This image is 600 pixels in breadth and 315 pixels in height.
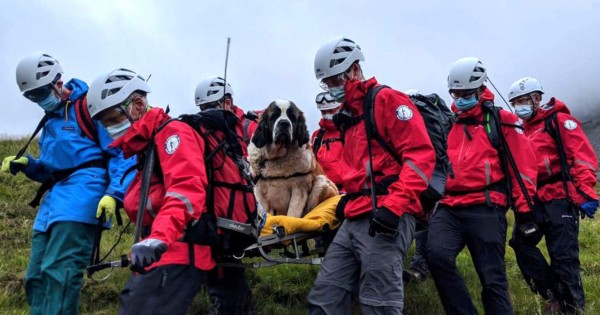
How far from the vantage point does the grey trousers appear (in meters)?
4.21

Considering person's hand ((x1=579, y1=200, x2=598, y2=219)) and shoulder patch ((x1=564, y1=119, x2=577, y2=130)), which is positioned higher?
shoulder patch ((x1=564, y1=119, x2=577, y2=130))

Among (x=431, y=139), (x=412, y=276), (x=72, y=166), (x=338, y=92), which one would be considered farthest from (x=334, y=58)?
(x=412, y=276)

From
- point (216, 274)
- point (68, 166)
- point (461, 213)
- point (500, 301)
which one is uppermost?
point (68, 166)

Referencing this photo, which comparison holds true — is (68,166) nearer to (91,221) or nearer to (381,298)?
(91,221)

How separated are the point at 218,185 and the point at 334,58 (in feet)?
4.63

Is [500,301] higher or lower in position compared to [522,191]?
lower

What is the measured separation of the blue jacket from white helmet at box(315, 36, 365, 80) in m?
1.78

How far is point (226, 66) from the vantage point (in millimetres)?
4449

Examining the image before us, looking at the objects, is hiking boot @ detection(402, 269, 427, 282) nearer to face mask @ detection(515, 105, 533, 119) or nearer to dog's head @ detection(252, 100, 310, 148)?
dog's head @ detection(252, 100, 310, 148)

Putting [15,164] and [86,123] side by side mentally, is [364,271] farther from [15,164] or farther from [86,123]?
[15,164]

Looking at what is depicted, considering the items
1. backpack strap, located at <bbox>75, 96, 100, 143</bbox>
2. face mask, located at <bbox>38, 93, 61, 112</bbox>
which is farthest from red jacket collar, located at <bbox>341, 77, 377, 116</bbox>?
face mask, located at <bbox>38, 93, 61, 112</bbox>

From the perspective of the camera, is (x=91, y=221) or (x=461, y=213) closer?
(x=91, y=221)

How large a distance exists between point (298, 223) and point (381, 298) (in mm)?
1551

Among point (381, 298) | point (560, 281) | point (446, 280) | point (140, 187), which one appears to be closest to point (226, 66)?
point (140, 187)
